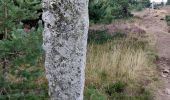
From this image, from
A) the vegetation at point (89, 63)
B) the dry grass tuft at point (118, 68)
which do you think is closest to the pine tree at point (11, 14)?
the vegetation at point (89, 63)

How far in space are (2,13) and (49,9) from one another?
10.8 ft

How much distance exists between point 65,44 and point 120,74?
6566mm

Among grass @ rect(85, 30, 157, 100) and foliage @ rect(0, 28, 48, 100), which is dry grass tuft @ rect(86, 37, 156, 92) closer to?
grass @ rect(85, 30, 157, 100)

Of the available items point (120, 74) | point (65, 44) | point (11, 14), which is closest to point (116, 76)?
point (120, 74)

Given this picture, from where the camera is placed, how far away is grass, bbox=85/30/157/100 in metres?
8.02

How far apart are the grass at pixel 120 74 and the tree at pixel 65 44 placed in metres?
3.99

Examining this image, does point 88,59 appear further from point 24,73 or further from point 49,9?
point 49,9

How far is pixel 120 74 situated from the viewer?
882 cm

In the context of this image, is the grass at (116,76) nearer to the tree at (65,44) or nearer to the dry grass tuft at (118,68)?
the dry grass tuft at (118,68)

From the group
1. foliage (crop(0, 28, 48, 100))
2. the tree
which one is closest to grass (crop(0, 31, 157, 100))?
foliage (crop(0, 28, 48, 100))

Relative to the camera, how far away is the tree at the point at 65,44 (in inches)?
90.9

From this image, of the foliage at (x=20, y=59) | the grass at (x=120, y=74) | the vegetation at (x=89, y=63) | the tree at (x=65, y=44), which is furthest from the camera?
the grass at (x=120, y=74)

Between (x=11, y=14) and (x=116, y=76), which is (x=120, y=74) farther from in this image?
(x=11, y=14)

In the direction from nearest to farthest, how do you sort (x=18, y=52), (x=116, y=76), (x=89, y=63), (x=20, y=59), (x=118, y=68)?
(x=20, y=59) → (x=18, y=52) → (x=116, y=76) → (x=118, y=68) → (x=89, y=63)
